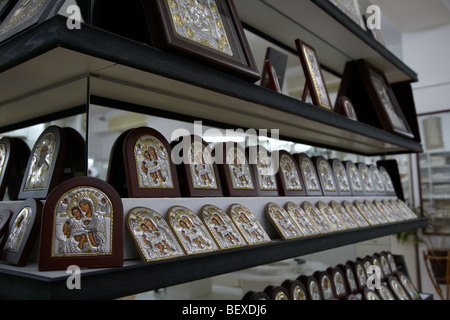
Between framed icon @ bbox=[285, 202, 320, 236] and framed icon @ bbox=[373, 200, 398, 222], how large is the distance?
84 cm

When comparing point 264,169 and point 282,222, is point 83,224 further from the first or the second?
point 264,169

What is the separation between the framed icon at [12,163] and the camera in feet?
3.72

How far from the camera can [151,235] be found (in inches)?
37.1

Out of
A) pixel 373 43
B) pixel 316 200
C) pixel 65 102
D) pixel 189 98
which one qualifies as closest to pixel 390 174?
pixel 373 43

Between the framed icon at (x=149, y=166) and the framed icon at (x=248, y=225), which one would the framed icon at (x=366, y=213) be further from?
the framed icon at (x=149, y=166)

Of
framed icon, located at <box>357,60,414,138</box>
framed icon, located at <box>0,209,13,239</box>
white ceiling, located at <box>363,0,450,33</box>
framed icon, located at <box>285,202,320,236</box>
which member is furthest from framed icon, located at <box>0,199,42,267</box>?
white ceiling, located at <box>363,0,450,33</box>

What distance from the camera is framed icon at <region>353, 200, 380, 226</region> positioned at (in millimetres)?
1965

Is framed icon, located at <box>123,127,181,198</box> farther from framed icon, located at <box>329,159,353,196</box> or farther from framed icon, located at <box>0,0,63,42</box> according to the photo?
framed icon, located at <box>329,159,353,196</box>

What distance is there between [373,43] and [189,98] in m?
1.39

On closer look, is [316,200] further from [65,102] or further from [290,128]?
[65,102]

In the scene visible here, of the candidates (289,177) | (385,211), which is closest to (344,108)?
(289,177)

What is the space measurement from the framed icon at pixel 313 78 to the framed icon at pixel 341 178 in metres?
0.46

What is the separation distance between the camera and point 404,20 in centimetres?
441

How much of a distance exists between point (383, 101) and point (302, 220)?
1.26 meters
